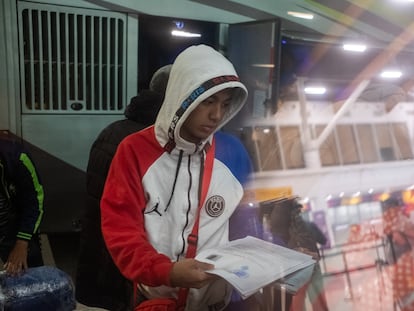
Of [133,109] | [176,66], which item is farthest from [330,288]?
[133,109]

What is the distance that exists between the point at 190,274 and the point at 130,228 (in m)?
0.16

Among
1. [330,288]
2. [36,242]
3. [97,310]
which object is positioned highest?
[330,288]

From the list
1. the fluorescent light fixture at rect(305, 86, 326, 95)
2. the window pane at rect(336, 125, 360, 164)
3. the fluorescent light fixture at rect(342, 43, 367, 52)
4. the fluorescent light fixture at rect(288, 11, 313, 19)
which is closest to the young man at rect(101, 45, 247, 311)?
the window pane at rect(336, 125, 360, 164)

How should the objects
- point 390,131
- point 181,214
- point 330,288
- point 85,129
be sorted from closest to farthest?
point 330,288, point 181,214, point 390,131, point 85,129

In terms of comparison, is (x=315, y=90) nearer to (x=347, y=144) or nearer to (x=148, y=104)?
(x=347, y=144)

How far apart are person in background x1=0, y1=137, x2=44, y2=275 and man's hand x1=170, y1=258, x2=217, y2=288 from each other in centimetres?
86

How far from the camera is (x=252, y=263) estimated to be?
0.90m

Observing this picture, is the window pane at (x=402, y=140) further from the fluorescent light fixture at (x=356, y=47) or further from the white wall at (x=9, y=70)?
the white wall at (x=9, y=70)

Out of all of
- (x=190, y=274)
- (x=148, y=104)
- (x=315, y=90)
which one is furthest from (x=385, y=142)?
(x=148, y=104)

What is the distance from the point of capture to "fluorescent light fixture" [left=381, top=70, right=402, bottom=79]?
1.28 m

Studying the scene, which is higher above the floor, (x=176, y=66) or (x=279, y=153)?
(x=176, y=66)

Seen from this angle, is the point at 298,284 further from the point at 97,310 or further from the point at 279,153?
the point at 97,310

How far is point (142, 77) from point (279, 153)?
839 mm

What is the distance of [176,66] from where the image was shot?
1053 mm
